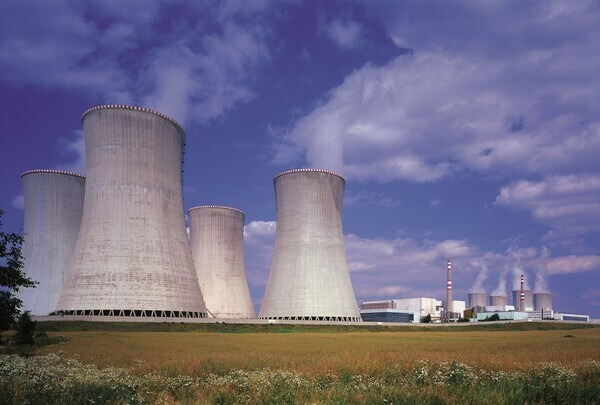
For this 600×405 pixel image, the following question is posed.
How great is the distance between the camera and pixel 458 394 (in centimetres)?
645

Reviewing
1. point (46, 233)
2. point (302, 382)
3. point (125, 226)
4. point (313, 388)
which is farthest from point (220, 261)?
point (313, 388)

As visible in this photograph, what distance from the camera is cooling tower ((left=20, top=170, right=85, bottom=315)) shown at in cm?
4091

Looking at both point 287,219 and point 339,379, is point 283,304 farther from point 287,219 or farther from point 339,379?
point 339,379

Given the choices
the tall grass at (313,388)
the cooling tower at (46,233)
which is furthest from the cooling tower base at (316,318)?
the tall grass at (313,388)

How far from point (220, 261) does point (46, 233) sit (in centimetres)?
1701

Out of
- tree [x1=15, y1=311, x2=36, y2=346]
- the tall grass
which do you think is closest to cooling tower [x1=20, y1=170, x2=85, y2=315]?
tree [x1=15, y1=311, x2=36, y2=346]

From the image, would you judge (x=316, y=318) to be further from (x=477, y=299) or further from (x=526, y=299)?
(x=526, y=299)

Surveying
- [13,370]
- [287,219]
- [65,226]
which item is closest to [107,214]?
[65,226]

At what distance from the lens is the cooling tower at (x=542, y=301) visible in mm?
111125

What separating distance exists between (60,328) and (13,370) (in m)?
24.9

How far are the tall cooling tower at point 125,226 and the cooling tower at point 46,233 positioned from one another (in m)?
8.07

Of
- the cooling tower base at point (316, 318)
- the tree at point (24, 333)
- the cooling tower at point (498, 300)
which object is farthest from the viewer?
the cooling tower at point (498, 300)

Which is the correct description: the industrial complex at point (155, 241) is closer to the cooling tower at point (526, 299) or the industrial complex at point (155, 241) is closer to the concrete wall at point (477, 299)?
the concrete wall at point (477, 299)

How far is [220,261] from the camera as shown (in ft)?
172
